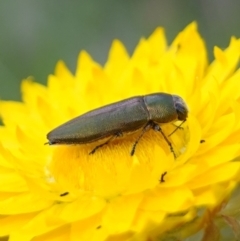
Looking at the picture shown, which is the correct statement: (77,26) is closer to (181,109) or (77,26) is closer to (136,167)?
(181,109)

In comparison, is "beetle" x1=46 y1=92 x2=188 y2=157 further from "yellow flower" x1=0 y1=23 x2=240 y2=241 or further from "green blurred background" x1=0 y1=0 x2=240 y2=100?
"green blurred background" x1=0 y1=0 x2=240 y2=100

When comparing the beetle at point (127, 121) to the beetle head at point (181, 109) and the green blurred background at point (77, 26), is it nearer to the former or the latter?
the beetle head at point (181, 109)

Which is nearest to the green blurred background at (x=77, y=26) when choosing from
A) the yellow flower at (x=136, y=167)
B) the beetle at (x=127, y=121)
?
the yellow flower at (x=136, y=167)

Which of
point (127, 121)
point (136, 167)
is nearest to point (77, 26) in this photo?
point (127, 121)

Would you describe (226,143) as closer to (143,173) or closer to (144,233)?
(143,173)

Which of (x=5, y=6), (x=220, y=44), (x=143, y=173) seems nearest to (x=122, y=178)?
(x=143, y=173)

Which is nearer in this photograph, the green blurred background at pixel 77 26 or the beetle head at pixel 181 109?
the beetle head at pixel 181 109
